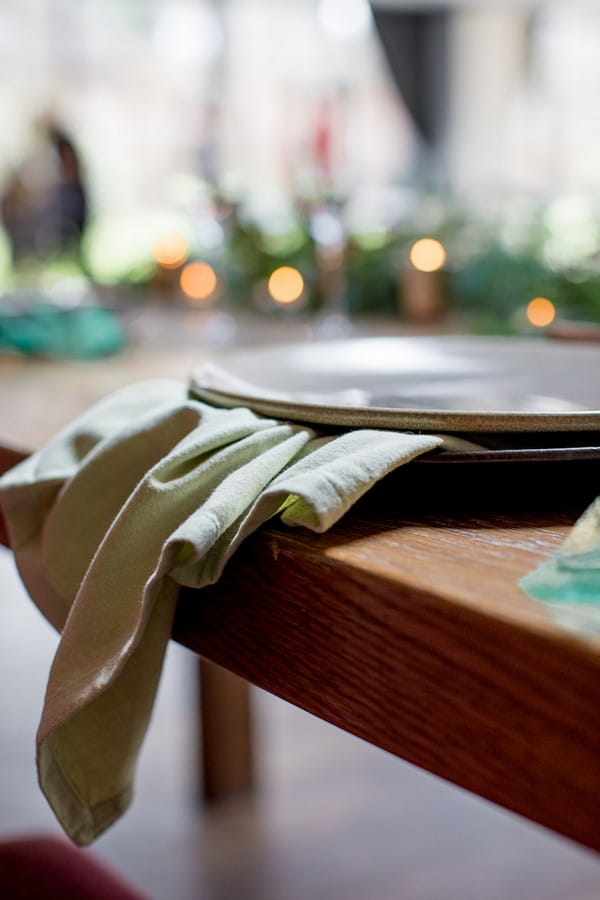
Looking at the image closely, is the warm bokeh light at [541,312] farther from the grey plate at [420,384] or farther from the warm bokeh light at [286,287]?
the grey plate at [420,384]

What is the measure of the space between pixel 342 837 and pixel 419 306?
2.40 feet

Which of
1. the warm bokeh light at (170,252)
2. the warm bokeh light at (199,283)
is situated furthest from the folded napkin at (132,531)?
the warm bokeh light at (170,252)

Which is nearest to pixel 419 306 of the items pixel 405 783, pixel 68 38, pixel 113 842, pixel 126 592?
pixel 405 783

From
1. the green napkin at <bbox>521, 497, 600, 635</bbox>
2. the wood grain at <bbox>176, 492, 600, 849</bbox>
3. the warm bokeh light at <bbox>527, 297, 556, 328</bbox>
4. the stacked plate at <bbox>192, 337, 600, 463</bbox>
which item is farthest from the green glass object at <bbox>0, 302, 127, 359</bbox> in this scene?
the green napkin at <bbox>521, 497, 600, 635</bbox>

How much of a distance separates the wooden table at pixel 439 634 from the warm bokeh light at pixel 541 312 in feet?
3.42

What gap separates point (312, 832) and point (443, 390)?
3.25ft

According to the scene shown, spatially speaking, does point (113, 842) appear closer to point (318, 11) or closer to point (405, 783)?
point (405, 783)

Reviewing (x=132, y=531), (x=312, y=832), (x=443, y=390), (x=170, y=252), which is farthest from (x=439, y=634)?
(x=170, y=252)

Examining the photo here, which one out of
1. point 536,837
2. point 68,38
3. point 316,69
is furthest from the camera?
point 316,69

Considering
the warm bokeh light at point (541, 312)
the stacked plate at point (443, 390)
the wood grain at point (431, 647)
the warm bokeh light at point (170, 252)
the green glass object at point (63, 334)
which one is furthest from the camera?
the warm bokeh light at point (170, 252)

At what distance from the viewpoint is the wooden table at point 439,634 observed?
30cm

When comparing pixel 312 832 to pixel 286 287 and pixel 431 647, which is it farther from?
pixel 431 647

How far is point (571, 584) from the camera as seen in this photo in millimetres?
321

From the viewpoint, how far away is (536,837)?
1431 mm
